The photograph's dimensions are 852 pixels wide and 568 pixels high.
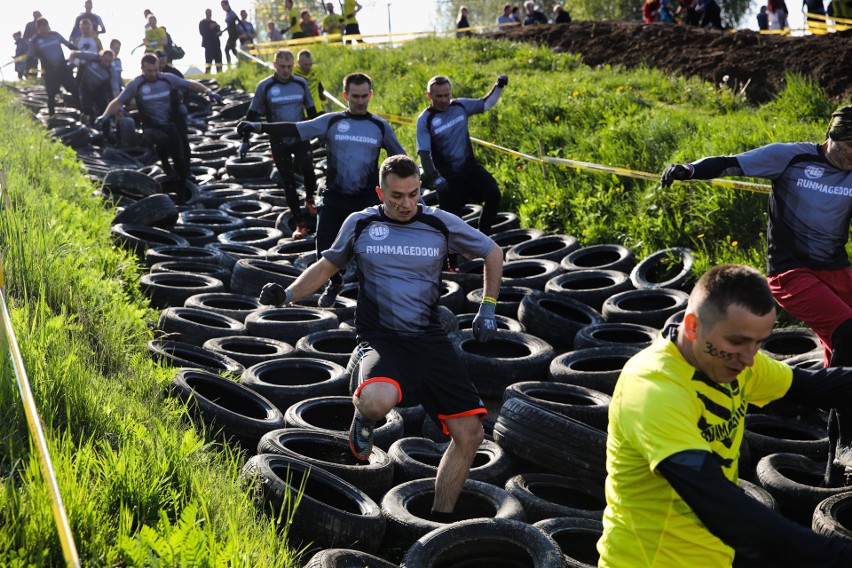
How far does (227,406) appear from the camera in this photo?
745 cm

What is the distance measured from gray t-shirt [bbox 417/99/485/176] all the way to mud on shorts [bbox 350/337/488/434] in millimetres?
6035

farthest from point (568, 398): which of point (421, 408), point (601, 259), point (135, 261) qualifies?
point (135, 261)

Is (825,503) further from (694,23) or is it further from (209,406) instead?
(694,23)

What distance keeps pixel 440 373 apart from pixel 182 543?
2.25 meters

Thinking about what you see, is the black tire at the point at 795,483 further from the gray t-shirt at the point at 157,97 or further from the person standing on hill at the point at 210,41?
the person standing on hill at the point at 210,41

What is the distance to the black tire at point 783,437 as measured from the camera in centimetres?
671

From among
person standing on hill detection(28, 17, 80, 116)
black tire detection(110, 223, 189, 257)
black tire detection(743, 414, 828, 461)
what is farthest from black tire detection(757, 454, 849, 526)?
person standing on hill detection(28, 17, 80, 116)

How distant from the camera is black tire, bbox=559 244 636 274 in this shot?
1096cm

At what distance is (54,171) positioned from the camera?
14.2 m

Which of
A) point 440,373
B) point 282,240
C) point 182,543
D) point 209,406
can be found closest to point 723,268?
point 182,543

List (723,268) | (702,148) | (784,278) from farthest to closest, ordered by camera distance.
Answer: (702,148) < (784,278) < (723,268)

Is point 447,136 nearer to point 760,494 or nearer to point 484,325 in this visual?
point 484,325

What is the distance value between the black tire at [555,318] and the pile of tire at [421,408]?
0.02m

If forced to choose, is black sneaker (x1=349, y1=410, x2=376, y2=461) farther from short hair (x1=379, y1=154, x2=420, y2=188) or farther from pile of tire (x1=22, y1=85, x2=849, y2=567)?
short hair (x1=379, y1=154, x2=420, y2=188)
